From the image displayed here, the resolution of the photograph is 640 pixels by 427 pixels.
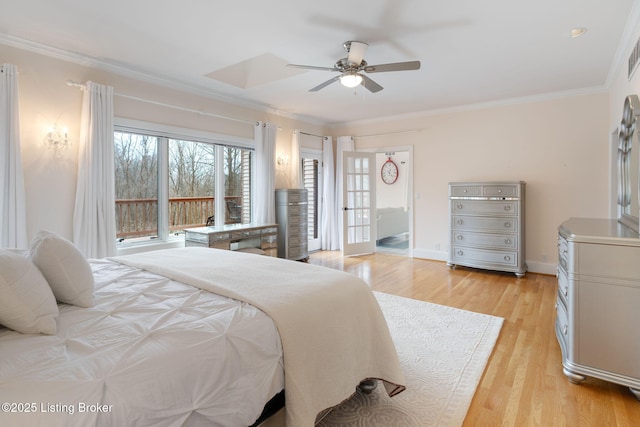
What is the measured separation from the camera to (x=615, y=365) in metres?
2.04

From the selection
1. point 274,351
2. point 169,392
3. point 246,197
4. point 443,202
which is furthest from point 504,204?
point 169,392

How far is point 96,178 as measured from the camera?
11.5ft

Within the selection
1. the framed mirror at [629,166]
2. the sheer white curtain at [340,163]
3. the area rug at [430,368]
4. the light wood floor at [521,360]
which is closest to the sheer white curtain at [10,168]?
the area rug at [430,368]

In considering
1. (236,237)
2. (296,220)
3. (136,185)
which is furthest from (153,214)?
(296,220)

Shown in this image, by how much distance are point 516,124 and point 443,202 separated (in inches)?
64.1

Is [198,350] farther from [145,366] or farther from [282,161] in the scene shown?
[282,161]

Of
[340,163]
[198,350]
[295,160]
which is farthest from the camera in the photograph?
[340,163]

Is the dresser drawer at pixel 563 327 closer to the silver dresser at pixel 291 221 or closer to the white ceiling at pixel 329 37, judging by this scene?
the white ceiling at pixel 329 37

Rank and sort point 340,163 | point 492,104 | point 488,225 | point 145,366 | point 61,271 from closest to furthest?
point 145,366
point 61,271
point 488,225
point 492,104
point 340,163

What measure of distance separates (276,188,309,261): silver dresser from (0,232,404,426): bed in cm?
344

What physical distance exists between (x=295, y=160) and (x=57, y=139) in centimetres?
359

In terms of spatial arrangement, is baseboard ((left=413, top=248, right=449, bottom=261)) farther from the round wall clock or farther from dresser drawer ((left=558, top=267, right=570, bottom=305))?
the round wall clock

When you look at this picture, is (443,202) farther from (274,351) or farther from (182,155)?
(274,351)

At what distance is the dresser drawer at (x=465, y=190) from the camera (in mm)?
4984
